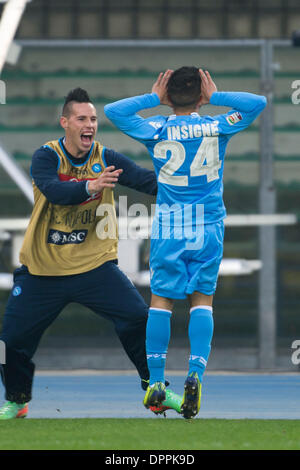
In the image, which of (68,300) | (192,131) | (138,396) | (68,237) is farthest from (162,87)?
(138,396)

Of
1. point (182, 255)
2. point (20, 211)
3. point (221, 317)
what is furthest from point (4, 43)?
point (182, 255)

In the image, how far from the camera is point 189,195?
5.88 meters

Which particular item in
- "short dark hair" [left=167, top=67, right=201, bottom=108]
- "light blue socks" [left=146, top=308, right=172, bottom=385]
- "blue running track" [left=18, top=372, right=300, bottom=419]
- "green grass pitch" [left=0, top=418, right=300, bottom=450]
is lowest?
"green grass pitch" [left=0, top=418, right=300, bottom=450]

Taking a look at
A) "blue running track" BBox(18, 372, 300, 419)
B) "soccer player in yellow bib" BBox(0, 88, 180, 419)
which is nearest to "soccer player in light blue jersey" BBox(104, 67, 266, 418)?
"soccer player in yellow bib" BBox(0, 88, 180, 419)

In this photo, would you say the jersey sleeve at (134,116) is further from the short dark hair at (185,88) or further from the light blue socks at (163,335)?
the light blue socks at (163,335)

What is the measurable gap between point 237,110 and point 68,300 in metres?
1.42

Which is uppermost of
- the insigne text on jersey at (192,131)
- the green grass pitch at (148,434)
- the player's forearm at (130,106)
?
the player's forearm at (130,106)

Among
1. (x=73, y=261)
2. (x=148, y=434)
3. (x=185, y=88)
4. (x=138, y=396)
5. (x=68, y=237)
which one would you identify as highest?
(x=185, y=88)

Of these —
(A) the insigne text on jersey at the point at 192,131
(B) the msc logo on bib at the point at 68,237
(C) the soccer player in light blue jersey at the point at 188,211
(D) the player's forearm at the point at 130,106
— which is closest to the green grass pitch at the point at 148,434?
(C) the soccer player in light blue jersey at the point at 188,211

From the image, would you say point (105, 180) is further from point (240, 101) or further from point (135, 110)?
point (240, 101)

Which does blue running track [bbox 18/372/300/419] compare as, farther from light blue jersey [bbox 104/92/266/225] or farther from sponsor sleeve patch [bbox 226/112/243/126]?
sponsor sleeve patch [bbox 226/112/243/126]

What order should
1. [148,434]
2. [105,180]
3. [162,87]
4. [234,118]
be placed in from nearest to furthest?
[148,434] → [105,180] → [234,118] → [162,87]

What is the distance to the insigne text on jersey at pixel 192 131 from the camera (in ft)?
19.3

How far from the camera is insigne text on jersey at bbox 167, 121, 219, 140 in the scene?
588 centimetres
